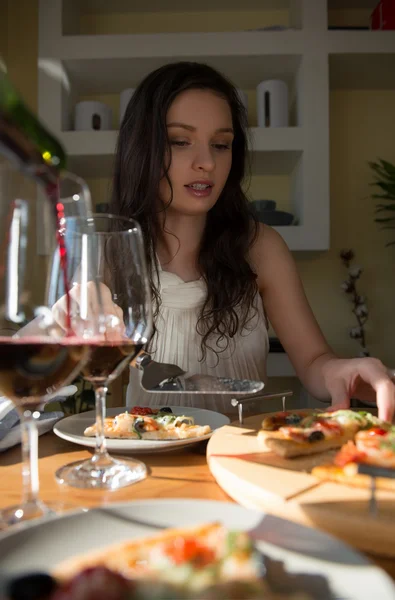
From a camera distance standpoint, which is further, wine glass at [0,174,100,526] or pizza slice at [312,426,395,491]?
pizza slice at [312,426,395,491]

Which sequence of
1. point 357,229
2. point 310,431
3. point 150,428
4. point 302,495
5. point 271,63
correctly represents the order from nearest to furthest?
point 302,495 < point 310,431 < point 150,428 < point 271,63 < point 357,229

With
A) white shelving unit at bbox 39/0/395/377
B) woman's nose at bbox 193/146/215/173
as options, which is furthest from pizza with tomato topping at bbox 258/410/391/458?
white shelving unit at bbox 39/0/395/377

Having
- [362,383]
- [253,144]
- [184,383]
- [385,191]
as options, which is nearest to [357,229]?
[385,191]

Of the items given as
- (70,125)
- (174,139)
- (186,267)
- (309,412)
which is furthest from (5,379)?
(70,125)

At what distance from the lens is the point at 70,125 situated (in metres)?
3.14

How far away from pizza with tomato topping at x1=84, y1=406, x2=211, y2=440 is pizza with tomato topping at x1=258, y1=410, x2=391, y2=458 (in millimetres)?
108

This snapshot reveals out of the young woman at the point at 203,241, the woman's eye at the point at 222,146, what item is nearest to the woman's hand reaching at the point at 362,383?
the young woman at the point at 203,241

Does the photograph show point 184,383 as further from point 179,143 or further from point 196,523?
point 179,143

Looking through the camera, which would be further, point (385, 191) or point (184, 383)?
point (385, 191)

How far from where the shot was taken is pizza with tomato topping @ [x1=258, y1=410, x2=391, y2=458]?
0.72m

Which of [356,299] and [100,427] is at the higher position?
[356,299]

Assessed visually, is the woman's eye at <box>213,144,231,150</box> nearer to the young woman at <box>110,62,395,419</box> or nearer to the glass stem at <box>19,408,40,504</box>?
the young woman at <box>110,62,395,419</box>

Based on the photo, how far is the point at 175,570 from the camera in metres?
0.31

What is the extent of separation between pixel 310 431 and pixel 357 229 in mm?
2766
